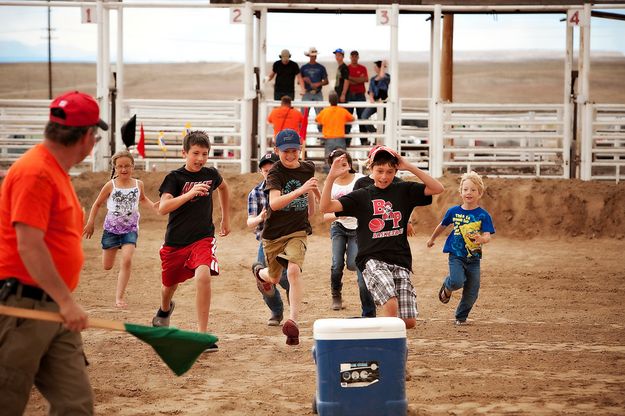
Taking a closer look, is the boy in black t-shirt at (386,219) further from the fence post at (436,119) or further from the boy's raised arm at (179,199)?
the fence post at (436,119)

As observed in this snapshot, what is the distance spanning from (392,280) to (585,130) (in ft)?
40.0

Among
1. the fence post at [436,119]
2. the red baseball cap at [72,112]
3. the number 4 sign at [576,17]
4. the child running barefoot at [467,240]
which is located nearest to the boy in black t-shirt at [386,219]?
the child running barefoot at [467,240]

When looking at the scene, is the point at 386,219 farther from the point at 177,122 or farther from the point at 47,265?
the point at 177,122

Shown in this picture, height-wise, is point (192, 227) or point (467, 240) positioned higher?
point (192, 227)

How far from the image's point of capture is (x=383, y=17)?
59.7ft

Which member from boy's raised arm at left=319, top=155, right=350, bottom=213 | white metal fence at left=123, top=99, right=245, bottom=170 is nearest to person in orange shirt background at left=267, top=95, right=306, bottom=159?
white metal fence at left=123, top=99, right=245, bottom=170

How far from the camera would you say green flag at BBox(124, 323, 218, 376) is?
498 cm

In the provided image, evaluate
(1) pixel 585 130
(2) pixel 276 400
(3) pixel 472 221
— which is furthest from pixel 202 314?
(1) pixel 585 130

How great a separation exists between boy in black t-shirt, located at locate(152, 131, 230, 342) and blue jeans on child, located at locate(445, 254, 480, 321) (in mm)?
2557

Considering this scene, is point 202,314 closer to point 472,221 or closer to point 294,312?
point 294,312

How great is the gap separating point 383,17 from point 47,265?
576 inches

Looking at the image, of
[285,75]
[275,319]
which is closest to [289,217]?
[275,319]

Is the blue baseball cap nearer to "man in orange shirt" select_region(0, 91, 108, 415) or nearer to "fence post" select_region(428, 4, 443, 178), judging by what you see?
"man in orange shirt" select_region(0, 91, 108, 415)

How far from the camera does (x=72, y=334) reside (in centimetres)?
471
